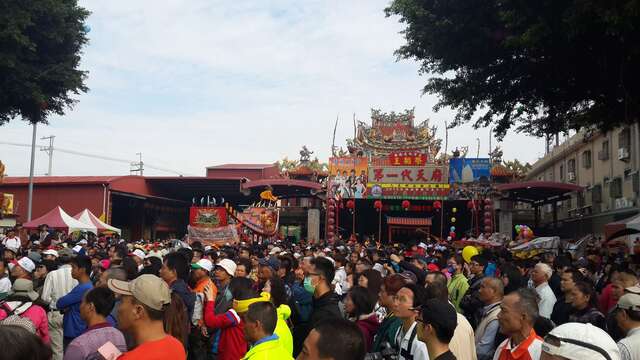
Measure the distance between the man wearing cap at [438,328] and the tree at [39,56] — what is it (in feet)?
52.2

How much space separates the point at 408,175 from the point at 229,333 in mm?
24777

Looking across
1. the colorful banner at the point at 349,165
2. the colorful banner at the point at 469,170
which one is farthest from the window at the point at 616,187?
the colorful banner at the point at 349,165

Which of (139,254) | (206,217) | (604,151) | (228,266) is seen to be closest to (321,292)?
(228,266)

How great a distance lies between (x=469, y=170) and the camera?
28.1 metres

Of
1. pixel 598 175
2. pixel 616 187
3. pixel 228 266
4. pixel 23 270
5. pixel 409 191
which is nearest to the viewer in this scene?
pixel 228 266

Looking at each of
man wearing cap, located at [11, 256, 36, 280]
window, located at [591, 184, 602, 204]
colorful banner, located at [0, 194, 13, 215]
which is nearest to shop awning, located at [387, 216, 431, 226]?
window, located at [591, 184, 602, 204]

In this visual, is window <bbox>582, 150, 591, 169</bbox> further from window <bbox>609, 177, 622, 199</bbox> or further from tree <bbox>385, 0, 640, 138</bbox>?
tree <bbox>385, 0, 640, 138</bbox>

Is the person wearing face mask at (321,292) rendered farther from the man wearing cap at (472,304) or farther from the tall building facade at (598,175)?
the tall building facade at (598,175)

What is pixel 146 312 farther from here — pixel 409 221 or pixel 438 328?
pixel 409 221

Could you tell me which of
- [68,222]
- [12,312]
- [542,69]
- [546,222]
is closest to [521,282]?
[12,312]

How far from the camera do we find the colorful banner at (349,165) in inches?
1179

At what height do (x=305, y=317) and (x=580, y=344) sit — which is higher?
(x=580, y=344)

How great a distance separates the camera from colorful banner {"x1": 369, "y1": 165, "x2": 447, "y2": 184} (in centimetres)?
2892

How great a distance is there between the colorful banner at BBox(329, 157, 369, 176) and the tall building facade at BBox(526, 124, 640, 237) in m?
11.0
